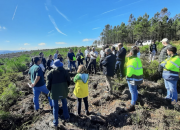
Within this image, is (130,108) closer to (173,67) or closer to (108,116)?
(108,116)

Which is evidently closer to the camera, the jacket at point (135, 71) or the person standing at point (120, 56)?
the jacket at point (135, 71)

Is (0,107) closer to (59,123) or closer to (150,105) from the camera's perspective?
(59,123)

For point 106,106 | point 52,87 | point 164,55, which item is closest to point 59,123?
point 52,87

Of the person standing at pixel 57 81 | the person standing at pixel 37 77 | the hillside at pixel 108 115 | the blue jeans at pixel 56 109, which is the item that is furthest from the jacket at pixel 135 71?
the person standing at pixel 37 77

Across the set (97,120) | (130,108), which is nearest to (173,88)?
(130,108)

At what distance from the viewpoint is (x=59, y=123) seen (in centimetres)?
267

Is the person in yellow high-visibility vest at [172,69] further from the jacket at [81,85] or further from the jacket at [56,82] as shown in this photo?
the jacket at [56,82]

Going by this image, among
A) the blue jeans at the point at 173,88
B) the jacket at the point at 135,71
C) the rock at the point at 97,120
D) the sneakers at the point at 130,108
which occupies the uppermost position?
the jacket at the point at 135,71

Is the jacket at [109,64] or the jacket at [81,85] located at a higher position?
the jacket at [109,64]

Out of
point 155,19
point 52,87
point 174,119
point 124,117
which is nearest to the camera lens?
point 174,119

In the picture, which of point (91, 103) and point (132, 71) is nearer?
point (132, 71)

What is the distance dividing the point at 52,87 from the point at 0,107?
2.52 m

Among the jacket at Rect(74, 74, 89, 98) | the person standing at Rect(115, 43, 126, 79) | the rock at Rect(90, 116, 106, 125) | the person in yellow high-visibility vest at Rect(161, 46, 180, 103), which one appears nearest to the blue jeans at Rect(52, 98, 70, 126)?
the jacket at Rect(74, 74, 89, 98)

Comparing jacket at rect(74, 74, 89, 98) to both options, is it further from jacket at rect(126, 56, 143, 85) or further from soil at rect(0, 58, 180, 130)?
jacket at rect(126, 56, 143, 85)
